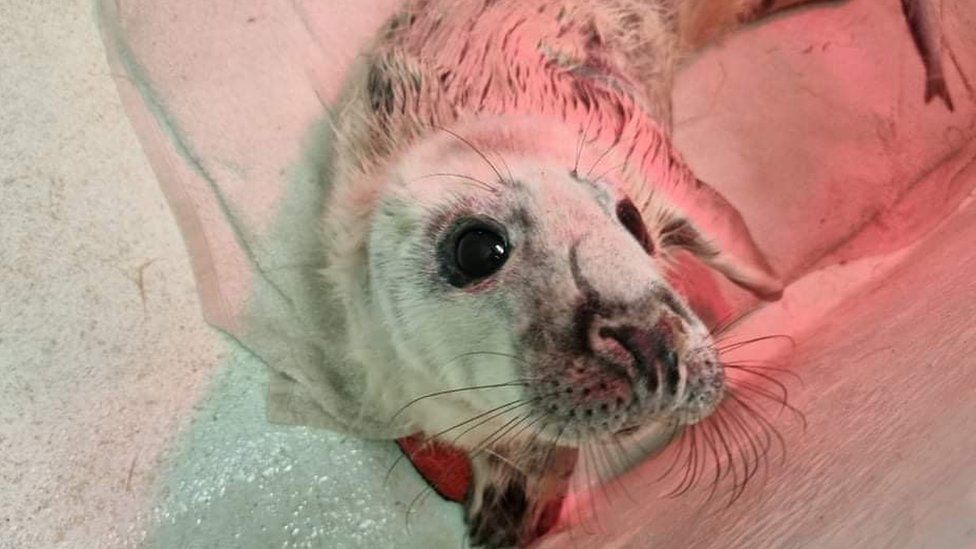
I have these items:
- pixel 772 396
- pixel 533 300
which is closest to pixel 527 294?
pixel 533 300

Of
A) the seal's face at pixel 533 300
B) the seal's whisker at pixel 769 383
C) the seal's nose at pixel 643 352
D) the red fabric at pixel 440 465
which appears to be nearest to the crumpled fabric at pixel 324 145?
the red fabric at pixel 440 465

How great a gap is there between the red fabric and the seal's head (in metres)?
0.08

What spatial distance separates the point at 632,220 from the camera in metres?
0.97

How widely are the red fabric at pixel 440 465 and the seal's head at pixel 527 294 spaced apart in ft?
0.27

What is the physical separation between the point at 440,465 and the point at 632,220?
459 millimetres

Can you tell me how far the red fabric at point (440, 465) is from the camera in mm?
1193

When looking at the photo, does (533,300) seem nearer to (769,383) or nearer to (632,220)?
(632,220)

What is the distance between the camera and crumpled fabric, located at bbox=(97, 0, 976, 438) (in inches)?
48.9

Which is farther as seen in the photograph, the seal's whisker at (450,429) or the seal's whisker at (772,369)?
the seal's whisker at (772,369)

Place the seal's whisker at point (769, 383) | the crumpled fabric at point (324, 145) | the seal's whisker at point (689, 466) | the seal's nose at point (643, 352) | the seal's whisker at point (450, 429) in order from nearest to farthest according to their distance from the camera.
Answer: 1. the seal's nose at point (643, 352)
2. the seal's whisker at point (450, 429)
3. the seal's whisker at point (689, 466)
4. the seal's whisker at point (769, 383)
5. the crumpled fabric at point (324, 145)

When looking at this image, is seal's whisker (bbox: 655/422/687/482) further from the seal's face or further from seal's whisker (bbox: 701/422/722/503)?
the seal's face

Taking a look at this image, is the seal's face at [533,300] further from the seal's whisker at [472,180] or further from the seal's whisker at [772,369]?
the seal's whisker at [772,369]

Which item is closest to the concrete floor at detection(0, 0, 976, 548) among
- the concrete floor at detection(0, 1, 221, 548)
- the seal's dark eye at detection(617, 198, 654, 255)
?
the concrete floor at detection(0, 1, 221, 548)

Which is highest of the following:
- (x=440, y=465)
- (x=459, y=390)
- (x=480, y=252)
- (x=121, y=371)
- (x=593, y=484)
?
(x=480, y=252)
